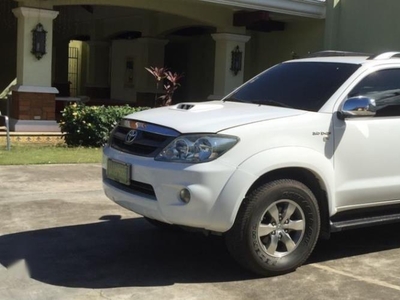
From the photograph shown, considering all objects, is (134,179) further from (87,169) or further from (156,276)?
(87,169)

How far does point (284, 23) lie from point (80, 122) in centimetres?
765

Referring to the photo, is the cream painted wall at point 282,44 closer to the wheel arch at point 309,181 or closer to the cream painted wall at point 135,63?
the cream painted wall at point 135,63

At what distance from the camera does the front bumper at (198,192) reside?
4.55 meters

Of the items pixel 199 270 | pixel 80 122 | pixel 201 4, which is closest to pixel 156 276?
pixel 199 270

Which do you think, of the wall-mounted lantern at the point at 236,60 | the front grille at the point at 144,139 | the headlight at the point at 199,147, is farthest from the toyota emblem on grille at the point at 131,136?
the wall-mounted lantern at the point at 236,60

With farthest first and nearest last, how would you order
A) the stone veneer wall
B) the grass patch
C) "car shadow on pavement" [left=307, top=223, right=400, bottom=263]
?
the stone veneer wall → the grass patch → "car shadow on pavement" [left=307, top=223, right=400, bottom=263]

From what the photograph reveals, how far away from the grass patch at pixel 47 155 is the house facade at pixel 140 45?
147 centimetres

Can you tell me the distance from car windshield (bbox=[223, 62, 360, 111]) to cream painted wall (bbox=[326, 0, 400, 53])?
1018 cm

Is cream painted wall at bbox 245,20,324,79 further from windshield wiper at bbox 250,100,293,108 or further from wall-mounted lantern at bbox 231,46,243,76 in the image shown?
windshield wiper at bbox 250,100,293,108

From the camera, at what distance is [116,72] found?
71.3 feet

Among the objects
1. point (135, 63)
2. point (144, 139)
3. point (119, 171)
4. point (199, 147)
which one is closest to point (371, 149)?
point (199, 147)

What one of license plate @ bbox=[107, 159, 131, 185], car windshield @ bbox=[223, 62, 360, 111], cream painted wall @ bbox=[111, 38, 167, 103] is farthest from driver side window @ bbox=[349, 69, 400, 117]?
cream painted wall @ bbox=[111, 38, 167, 103]

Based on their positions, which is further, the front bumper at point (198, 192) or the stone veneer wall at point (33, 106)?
the stone veneer wall at point (33, 106)

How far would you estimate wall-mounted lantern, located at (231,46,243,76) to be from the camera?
1654cm
